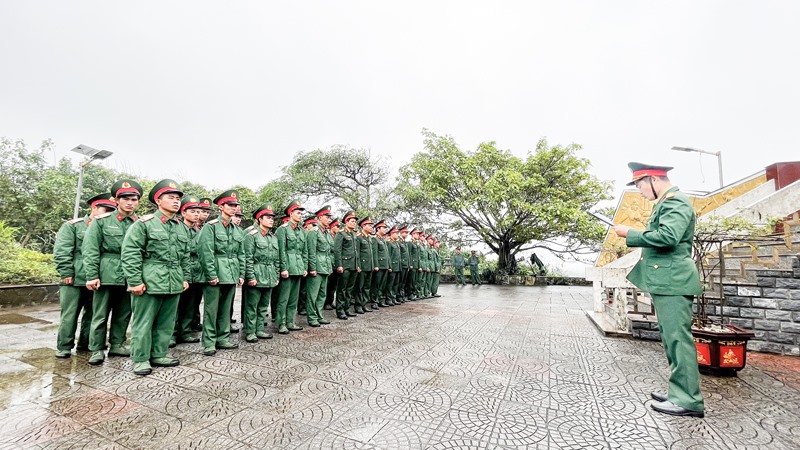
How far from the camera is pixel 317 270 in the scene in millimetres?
5879

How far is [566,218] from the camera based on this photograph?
612 inches

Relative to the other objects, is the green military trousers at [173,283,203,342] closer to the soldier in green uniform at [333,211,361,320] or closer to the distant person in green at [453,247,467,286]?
the soldier in green uniform at [333,211,361,320]

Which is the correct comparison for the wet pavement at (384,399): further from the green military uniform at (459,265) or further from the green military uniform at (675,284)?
the green military uniform at (459,265)

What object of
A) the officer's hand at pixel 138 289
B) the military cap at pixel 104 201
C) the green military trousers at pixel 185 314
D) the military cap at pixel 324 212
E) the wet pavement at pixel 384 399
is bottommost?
the wet pavement at pixel 384 399

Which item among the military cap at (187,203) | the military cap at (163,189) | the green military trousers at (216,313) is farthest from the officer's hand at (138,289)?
the military cap at (187,203)

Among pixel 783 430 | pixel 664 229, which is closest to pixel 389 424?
pixel 664 229

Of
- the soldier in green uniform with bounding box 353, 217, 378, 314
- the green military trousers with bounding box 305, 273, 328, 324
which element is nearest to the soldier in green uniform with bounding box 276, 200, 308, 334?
the green military trousers with bounding box 305, 273, 328, 324

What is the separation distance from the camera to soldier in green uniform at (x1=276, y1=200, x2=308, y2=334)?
17.5 ft

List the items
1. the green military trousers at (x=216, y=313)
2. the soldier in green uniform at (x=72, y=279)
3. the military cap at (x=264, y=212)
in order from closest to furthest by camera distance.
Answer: the soldier in green uniform at (x=72, y=279), the green military trousers at (x=216, y=313), the military cap at (x=264, y=212)

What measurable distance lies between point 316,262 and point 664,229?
468cm

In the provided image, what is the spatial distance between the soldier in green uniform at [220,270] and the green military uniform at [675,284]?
4249 millimetres

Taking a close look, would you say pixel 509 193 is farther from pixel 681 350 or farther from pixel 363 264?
pixel 681 350

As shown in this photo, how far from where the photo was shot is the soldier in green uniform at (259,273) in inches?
187

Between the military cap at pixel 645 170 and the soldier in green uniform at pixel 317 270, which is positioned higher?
the military cap at pixel 645 170
